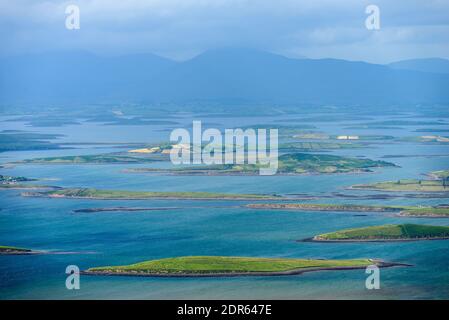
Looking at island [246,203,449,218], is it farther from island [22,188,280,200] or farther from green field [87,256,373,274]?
green field [87,256,373,274]

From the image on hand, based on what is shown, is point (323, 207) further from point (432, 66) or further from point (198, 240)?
point (432, 66)

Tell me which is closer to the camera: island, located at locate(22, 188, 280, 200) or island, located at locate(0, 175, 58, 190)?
island, located at locate(22, 188, 280, 200)

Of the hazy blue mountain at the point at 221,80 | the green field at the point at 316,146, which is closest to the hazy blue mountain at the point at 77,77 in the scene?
the hazy blue mountain at the point at 221,80

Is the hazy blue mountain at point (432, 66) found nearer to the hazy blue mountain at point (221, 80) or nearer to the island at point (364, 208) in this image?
the hazy blue mountain at point (221, 80)

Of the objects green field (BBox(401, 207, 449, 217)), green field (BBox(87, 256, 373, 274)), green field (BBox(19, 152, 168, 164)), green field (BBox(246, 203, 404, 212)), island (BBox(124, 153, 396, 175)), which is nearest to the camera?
green field (BBox(87, 256, 373, 274))

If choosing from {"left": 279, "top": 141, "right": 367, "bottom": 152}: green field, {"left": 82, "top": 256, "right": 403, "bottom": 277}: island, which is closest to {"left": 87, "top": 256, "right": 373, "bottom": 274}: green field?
{"left": 82, "top": 256, "right": 403, "bottom": 277}: island
